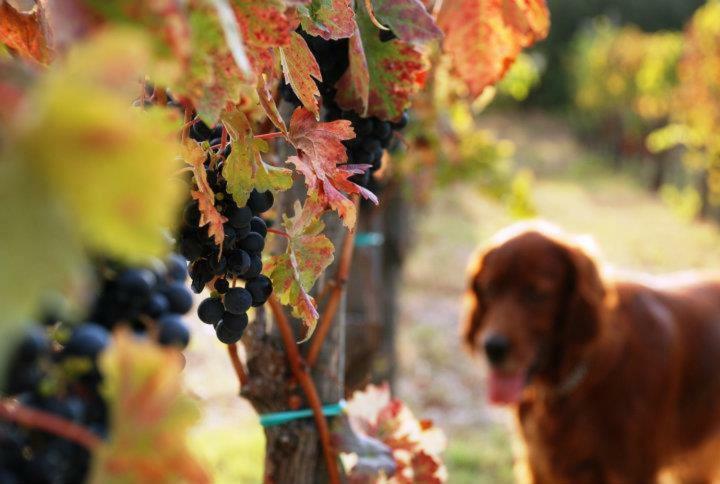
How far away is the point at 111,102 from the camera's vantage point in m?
0.32

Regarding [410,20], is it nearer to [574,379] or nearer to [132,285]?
[132,285]

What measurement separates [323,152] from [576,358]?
249 centimetres

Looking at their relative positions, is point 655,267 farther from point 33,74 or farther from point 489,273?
point 33,74

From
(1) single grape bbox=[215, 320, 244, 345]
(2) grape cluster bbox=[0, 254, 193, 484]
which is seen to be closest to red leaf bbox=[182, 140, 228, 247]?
(1) single grape bbox=[215, 320, 244, 345]

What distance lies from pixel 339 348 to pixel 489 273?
6.60 ft

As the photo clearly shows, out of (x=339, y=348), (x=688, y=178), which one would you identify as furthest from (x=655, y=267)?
(x=339, y=348)

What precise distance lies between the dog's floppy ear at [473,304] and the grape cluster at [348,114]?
7.31 ft

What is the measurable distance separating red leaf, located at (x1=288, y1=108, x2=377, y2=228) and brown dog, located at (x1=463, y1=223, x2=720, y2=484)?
2349mm

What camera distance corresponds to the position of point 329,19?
0.83 metres

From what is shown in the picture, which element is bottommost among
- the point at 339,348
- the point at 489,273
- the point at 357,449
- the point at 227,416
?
the point at 357,449

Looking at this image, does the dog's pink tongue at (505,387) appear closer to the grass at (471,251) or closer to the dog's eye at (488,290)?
the dog's eye at (488,290)

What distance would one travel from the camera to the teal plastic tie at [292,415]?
1.27 meters

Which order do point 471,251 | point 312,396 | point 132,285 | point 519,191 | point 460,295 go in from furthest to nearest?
1. point 471,251
2. point 460,295
3. point 519,191
4. point 312,396
5. point 132,285

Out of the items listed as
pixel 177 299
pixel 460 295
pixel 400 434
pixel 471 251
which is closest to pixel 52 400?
pixel 177 299
